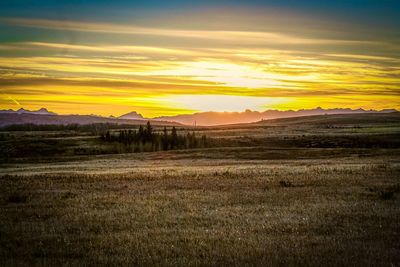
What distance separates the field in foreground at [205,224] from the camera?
11.6 metres

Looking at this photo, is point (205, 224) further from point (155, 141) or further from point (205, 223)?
point (155, 141)

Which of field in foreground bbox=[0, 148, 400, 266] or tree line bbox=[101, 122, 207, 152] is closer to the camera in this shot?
field in foreground bbox=[0, 148, 400, 266]

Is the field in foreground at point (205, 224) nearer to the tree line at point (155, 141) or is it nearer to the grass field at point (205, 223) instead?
the grass field at point (205, 223)

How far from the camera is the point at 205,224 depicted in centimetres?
1552

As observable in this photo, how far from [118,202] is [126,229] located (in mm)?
5680

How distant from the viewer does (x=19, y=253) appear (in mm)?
12070

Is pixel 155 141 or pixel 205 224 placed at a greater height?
pixel 205 224

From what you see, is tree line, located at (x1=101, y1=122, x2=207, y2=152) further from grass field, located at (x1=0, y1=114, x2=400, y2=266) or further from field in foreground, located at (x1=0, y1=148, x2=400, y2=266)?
field in foreground, located at (x1=0, y1=148, x2=400, y2=266)

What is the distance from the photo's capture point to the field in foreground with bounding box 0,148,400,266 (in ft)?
37.9

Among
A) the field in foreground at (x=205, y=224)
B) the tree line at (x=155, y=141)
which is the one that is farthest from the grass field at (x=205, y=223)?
the tree line at (x=155, y=141)

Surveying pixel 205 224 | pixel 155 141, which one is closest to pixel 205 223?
pixel 205 224

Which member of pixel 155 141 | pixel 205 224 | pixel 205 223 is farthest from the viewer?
pixel 155 141

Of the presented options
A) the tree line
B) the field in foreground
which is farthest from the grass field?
the tree line

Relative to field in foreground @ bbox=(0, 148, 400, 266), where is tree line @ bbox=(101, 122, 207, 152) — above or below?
below
